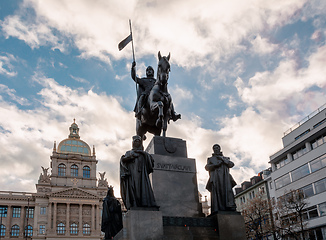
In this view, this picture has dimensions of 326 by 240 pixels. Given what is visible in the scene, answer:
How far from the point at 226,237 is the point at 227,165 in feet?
7.02

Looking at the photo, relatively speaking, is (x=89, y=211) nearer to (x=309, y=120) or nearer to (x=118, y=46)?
(x=309, y=120)

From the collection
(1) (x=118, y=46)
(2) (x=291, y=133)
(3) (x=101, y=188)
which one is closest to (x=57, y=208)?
(3) (x=101, y=188)

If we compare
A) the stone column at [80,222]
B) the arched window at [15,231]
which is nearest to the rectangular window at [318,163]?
the stone column at [80,222]

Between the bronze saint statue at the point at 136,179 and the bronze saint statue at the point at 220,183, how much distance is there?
6.55 feet

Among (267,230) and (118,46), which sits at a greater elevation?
(118,46)

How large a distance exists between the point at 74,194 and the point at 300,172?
201 feet

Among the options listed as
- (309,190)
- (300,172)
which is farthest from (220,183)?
(300,172)

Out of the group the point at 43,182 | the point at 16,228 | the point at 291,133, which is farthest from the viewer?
the point at 43,182

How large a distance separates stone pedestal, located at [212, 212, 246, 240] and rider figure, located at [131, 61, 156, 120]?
16.4ft

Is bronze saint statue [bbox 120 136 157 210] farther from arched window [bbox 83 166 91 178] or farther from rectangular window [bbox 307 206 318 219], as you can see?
arched window [bbox 83 166 91 178]

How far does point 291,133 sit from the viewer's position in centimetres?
5688

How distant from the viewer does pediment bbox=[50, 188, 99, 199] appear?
90312 millimetres

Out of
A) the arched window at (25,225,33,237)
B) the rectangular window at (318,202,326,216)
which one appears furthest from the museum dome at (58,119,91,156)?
the rectangular window at (318,202,326,216)

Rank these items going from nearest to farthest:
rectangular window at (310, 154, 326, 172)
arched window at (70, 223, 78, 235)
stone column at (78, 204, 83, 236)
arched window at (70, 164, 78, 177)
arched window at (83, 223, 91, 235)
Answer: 1. rectangular window at (310, 154, 326, 172)
2. arched window at (70, 223, 78, 235)
3. stone column at (78, 204, 83, 236)
4. arched window at (83, 223, 91, 235)
5. arched window at (70, 164, 78, 177)
